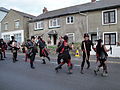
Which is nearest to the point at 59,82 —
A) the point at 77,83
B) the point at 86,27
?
the point at 77,83

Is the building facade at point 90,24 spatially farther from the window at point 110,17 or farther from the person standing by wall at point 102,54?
the person standing by wall at point 102,54

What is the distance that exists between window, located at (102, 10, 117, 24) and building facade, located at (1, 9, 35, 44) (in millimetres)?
18271

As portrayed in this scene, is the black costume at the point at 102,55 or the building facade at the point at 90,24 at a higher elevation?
the building facade at the point at 90,24

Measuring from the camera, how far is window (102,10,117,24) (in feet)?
60.0

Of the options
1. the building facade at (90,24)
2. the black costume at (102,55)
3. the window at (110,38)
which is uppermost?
the building facade at (90,24)

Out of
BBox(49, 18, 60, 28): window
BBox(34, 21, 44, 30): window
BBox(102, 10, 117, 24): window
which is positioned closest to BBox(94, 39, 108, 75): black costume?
BBox(102, 10, 117, 24): window

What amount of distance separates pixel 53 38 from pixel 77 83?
1977 centimetres

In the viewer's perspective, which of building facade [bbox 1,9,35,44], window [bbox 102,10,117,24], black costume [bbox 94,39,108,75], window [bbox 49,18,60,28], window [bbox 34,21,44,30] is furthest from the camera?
building facade [bbox 1,9,35,44]

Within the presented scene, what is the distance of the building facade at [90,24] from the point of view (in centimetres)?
1816

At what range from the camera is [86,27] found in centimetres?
2066

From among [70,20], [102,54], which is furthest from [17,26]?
[102,54]

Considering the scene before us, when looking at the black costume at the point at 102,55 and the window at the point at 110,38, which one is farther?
the window at the point at 110,38

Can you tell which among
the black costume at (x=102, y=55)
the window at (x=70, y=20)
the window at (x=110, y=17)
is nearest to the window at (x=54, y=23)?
the window at (x=70, y=20)

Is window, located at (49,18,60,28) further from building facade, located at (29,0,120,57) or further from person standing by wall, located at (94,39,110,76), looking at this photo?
person standing by wall, located at (94,39,110,76)
